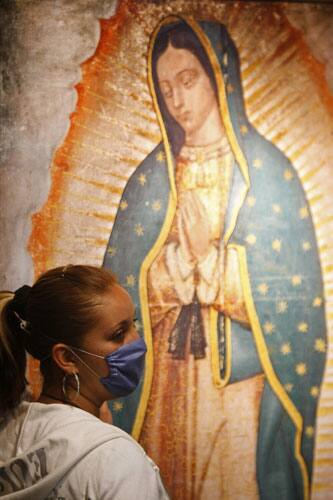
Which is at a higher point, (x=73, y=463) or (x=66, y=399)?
(x=66, y=399)

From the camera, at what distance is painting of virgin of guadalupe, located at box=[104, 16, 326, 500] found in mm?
2598

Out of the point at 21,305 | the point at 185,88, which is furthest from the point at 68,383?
the point at 185,88

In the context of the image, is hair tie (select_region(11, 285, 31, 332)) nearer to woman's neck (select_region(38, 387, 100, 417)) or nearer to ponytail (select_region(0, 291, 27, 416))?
ponytail (select_region(0, 291, 27, 416))

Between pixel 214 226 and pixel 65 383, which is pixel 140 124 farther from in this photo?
pixel 65 383

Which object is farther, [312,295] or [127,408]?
[312,295]

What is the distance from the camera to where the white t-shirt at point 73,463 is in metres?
1.44

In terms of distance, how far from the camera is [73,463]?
1467 mm

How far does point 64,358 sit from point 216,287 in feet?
3.66

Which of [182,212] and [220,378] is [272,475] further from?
[182,212]

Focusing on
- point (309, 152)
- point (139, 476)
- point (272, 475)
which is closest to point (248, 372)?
point (272, 475)

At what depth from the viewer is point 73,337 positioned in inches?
67.4

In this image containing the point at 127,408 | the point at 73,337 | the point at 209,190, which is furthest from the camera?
the point at 209,190

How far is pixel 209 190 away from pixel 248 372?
2.80 feet

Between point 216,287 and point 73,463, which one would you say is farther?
point 216,287
